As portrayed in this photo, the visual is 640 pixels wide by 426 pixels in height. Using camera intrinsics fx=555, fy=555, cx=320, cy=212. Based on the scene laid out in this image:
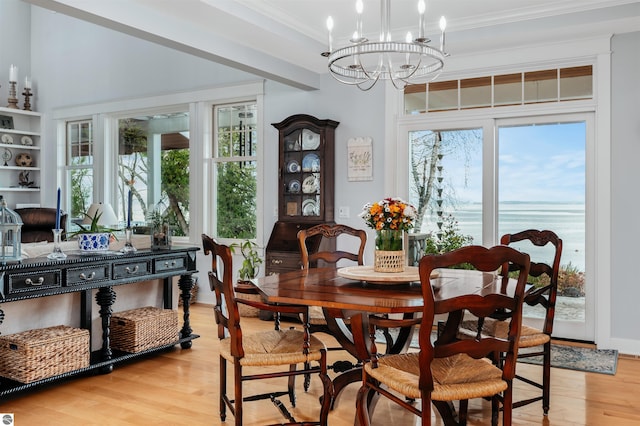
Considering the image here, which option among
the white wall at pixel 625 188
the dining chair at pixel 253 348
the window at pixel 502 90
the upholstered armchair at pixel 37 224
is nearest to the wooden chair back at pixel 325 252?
the dining chair at pixel 253 348

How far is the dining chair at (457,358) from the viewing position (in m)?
2.06

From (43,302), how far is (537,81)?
4195 mm

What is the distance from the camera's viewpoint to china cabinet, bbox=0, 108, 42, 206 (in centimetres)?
777

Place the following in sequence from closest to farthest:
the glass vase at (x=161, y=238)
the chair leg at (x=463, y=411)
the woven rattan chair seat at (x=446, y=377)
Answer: the woven rattan chair seat at (x=446, y=377)
the chair leg at (x=463, y=411)
the glass vase at (x=161, y=238)

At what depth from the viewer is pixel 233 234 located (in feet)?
21.0

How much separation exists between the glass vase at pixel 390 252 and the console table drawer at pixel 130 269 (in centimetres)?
183

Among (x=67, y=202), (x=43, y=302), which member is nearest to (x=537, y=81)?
(x=43, y=302)

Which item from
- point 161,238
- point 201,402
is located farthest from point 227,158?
point 201,402

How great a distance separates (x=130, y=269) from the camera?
3.87m

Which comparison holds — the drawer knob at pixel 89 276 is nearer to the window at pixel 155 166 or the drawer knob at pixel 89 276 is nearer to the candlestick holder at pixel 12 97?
the window at pixel 155 166

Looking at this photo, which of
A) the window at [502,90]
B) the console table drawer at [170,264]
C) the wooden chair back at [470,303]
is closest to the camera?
the wooden chair back at [470,303]

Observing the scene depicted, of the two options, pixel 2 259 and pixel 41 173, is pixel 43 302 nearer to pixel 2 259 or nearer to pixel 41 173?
pixel 2 259

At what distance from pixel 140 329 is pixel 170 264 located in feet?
1.78

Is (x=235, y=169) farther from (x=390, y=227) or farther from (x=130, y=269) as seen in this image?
(x=390, y=227)
